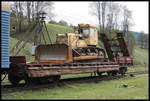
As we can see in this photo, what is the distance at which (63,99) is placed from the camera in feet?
30.2

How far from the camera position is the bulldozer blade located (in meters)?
14.1

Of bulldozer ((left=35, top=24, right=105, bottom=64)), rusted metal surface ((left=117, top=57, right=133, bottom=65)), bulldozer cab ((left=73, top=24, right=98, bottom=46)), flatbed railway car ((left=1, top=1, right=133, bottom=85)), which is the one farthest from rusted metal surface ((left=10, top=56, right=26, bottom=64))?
rusted metal surface ((left=117, top=57, right=133, bottom=65))

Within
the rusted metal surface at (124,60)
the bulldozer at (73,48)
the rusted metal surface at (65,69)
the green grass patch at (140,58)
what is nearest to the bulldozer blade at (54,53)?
the bulldozer at (73,48)

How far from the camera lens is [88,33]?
1722cm

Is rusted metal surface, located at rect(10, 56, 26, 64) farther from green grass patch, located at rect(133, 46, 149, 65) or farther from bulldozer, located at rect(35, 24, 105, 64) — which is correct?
green grass patch, located at rect(133, 46, 149, 65)

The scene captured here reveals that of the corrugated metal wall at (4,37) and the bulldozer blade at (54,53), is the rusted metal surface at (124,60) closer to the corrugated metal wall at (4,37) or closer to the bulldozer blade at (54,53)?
the bulldozer blade at (54,53)

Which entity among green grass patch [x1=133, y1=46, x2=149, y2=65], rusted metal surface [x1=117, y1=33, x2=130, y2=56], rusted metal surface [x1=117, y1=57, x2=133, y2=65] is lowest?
green grass patch [x1=133, y1=46, x2=149, y2=65]

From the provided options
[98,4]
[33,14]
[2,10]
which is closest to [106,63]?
[2,10]

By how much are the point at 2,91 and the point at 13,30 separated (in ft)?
108

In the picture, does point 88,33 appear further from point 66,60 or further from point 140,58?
point 140,58

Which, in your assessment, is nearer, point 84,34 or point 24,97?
point 24,97

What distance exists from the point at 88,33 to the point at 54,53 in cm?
347

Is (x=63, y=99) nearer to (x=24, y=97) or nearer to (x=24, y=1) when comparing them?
(x=24, y=97)

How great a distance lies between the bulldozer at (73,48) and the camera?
14398 mm
